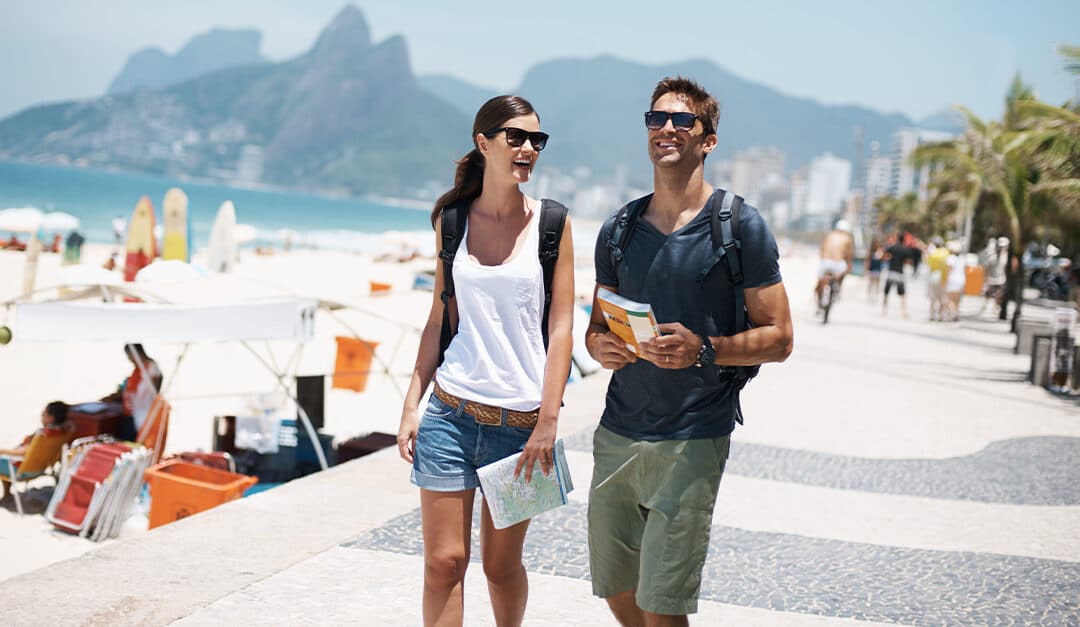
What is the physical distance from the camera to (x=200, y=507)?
5.99 m

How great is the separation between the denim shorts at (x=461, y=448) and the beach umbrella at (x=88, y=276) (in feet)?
19.3

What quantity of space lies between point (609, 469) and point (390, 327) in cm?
1600

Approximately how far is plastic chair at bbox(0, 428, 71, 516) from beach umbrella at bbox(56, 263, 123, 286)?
1147mm

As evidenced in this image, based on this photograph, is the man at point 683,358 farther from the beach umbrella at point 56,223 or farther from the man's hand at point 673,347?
the beach umbrella at point 56,223

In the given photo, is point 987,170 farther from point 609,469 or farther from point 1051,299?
point 609,469

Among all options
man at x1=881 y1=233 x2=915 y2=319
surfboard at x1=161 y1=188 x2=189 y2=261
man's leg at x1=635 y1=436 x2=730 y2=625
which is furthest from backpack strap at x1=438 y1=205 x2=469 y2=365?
surfboard at x1=161 y1=188 x2=189 y2=261

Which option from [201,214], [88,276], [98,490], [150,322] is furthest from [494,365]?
[201,214]

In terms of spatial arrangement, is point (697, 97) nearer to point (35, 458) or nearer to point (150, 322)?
point (150, 322)

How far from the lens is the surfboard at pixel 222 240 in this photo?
2570cm

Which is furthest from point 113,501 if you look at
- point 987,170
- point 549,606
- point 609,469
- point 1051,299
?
point 1051,299

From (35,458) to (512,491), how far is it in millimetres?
6028

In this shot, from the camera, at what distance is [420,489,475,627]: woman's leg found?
9.50 ft

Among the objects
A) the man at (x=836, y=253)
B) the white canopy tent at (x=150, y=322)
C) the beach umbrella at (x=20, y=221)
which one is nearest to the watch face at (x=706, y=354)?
the white canopy tent at (x=150, y=322)

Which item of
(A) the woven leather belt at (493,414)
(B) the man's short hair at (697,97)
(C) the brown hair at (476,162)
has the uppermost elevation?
(B) the man's short hair at (697,97)
